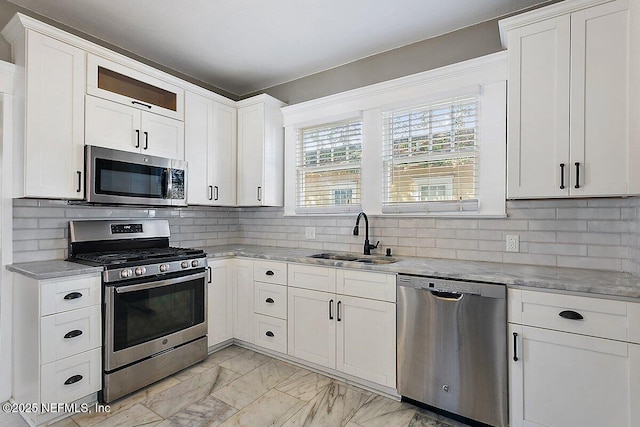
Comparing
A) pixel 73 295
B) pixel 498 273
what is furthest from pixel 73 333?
pixel 498 273

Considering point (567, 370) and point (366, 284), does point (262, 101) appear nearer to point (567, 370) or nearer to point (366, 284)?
point (366, 284)

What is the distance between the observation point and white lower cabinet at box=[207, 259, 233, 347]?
303 centimetres

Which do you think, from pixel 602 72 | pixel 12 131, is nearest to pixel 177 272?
pixel 12 131

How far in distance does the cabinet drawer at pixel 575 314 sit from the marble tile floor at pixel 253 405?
0.84m

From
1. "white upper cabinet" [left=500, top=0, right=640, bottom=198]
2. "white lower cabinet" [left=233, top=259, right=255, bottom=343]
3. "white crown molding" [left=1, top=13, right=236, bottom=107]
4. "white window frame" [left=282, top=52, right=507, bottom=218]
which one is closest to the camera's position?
"white upper cabinet" [left=500, top=0, right=640, bottom=198]

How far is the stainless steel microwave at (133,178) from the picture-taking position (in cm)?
242

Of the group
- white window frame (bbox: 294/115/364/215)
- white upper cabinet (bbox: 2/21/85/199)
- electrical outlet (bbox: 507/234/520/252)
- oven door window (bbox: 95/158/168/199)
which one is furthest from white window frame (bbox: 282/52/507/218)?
white upper cabinet (bbox: 2/21/85/199)

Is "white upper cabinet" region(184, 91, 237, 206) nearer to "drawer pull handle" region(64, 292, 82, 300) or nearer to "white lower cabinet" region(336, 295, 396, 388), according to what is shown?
"drawer pull handle" region(64, 292, 82, 300)

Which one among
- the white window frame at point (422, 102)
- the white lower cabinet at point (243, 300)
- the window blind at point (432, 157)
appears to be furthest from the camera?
the white lower cabinet at point (243, 300)

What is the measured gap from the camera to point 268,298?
3.00m

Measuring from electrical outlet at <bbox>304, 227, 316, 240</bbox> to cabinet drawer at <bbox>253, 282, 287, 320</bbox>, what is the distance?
72 cm

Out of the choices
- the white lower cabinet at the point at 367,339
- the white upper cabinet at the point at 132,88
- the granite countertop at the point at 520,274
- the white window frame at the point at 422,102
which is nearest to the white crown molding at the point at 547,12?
the white window frame at the point at 422,102

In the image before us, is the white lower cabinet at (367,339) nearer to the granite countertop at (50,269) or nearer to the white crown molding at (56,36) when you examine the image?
the granite countertop at (50,269)

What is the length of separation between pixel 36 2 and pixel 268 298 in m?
2.82
